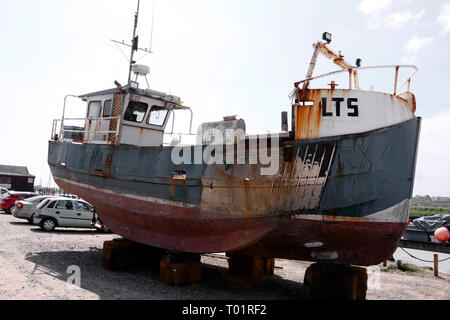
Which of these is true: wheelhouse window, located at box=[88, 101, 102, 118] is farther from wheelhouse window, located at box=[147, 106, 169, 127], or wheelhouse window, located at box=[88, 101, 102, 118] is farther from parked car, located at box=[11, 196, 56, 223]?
parked car, located at box=[11, 196, 56, 223]

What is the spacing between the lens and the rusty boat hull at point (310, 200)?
18.9 ft

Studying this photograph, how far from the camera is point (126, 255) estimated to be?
28.7 feet

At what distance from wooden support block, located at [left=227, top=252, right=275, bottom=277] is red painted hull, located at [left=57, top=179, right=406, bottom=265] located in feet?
5.77

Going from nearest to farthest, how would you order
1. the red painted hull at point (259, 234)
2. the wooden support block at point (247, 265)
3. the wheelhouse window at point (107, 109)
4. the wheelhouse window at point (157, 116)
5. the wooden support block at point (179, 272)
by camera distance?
the red painted hull at point (259, 234), the wooden support block at point (179, 272), the wooden support block at point (247, 265), the wheelhouse window at point (107, 109), the wheelhouse window at point (157, 116)

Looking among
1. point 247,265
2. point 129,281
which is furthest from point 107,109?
point 247,265

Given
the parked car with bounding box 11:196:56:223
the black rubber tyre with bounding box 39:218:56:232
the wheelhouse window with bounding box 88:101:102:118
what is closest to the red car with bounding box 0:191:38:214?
the parked car with bounding box 11:196:56:223

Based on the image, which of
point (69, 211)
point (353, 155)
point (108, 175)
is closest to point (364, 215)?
point (353, 155)

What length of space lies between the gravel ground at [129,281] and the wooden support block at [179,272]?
0.16 m

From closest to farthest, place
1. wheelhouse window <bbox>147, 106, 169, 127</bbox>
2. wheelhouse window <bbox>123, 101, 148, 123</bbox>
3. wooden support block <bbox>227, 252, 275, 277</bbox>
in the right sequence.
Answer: wooden support block <bbox>227, 252, 275, 277</bbox>
wheelhouse window <bbox>123, 101, 148, 123</bbox>
wheelhouse window <bbox>147, 106, 169, 127</bbox>

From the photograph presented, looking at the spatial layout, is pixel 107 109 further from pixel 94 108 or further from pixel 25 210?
pixel 25 210

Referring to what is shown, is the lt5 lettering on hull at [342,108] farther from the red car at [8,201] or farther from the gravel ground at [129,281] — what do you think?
the red car at [8,201]

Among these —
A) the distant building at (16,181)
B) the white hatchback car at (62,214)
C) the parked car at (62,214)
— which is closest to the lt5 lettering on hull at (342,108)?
the parked car at (62,214)

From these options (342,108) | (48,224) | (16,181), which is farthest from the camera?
(16,181)

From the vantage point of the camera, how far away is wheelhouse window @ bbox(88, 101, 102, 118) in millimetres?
10625
